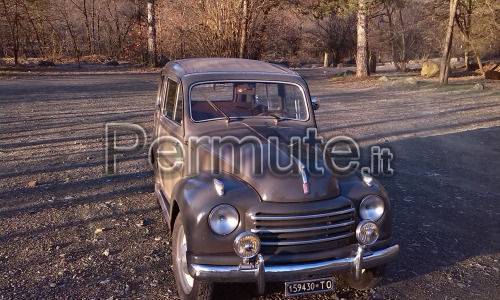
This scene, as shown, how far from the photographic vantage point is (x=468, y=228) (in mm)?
5500

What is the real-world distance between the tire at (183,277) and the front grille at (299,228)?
1.87ft

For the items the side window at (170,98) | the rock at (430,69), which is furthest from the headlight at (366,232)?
the rock at (430,69)

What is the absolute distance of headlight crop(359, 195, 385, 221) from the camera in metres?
3.80

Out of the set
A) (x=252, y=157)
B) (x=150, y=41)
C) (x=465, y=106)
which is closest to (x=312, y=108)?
(x=252, y=157)

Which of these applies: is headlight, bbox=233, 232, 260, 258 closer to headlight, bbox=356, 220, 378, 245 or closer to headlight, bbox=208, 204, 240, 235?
headlight, bbox=208, 204, 240, 235

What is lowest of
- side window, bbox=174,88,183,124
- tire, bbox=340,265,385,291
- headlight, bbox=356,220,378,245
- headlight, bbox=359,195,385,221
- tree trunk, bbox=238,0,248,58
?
tire, bbox=340,265,385,291

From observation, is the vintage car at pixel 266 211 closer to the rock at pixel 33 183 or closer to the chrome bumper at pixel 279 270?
the chrome bumper at pixel 279 270

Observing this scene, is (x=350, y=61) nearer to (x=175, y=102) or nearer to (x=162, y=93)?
(x=162, y=93)

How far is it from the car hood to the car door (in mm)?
437

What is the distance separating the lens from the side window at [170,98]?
519 centimetres

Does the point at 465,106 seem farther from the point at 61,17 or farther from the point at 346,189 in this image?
the point at 61,17

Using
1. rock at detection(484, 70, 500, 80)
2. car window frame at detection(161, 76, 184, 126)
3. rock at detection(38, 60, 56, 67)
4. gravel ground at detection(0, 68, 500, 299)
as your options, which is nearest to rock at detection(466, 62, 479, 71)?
rock at detection(484, 70, 500, 80)

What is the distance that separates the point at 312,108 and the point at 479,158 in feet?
16.6

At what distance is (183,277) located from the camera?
385cm
